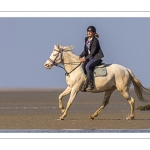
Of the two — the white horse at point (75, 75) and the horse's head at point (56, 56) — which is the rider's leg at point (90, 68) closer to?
the white horse at point (75, 75)

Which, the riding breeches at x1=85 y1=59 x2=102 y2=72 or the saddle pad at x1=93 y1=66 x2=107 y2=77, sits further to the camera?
the saddle pad at x1=93 y1=66 x2=107 y2=77

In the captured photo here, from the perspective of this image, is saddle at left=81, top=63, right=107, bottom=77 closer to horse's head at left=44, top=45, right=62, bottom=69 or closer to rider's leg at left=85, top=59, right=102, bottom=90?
rider's leg at left=85, top=59, right=102, bottom=90

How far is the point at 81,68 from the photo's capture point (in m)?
24.3

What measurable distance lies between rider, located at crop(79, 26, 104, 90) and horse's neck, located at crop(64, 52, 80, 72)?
0.54 feet

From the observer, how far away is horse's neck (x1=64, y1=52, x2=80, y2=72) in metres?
24.2

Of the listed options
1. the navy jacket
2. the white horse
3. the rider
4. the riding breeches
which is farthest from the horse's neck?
the riding breeches

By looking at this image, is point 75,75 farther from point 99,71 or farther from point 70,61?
point 99,71

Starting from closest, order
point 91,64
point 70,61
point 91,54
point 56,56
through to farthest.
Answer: point 91,54
point 91,64
point 56,56
point 70,61

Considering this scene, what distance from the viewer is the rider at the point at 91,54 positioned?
77.6 feet

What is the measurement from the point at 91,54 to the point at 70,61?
819 millimetres

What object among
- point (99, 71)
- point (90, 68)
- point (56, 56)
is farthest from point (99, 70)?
point (56, 56)

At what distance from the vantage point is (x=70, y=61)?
957 inches
